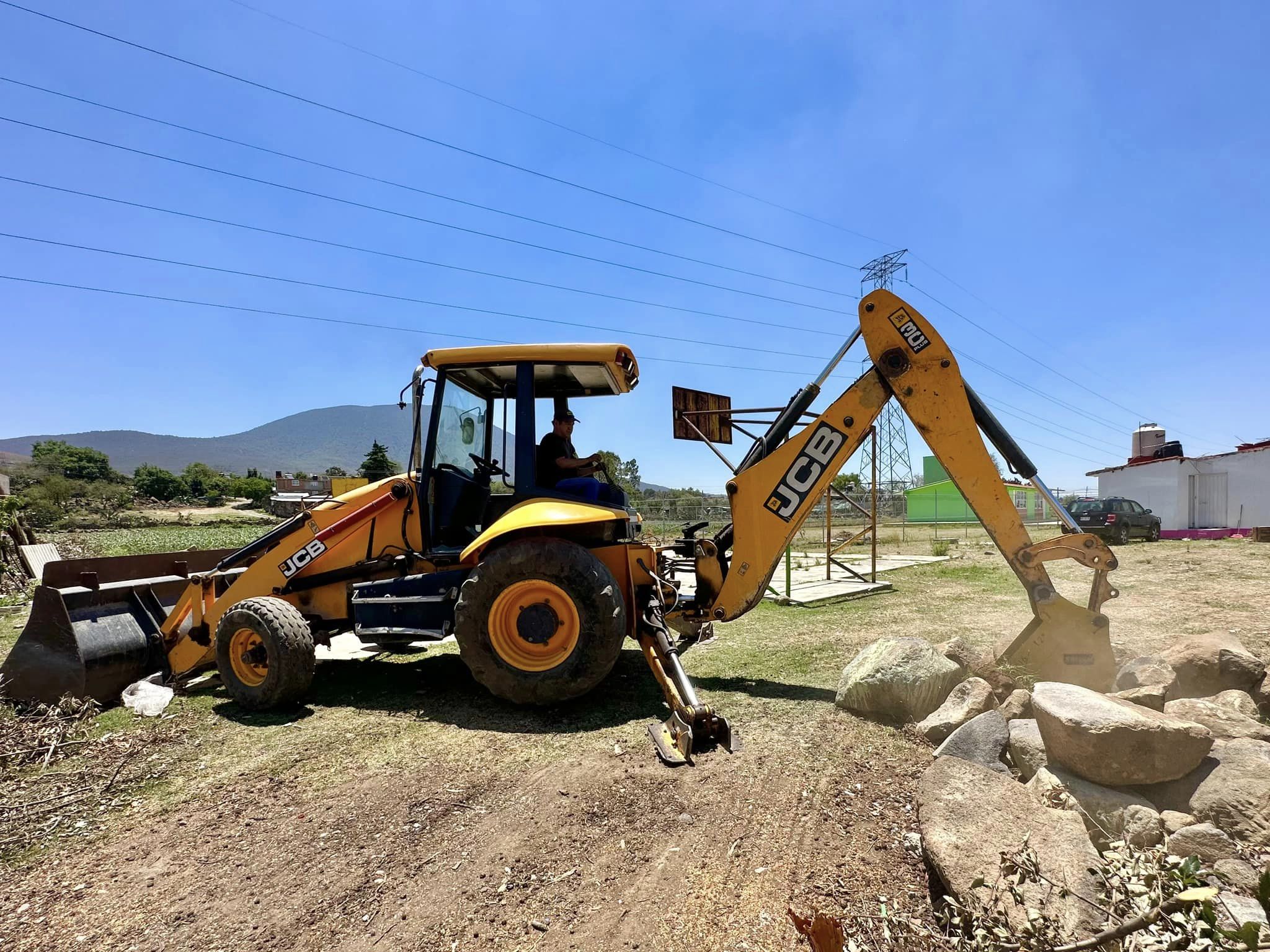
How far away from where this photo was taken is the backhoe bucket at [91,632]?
4895mm

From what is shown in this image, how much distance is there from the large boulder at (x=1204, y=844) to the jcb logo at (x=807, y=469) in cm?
310

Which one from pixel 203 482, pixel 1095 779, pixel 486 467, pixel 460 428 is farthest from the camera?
pixel 203 482

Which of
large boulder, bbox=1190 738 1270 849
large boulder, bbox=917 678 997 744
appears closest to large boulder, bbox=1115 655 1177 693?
large boulder, bbox=917 678 997 744

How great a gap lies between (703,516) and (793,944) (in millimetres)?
28216

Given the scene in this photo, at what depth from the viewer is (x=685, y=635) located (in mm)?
5816

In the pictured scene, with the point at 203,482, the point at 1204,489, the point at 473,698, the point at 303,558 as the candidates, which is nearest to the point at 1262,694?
the point at 473,698

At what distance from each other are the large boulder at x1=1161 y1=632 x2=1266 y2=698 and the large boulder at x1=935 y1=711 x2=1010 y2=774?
4.85ft

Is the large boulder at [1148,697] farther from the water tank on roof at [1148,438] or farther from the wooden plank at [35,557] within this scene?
the water tank on roof at [1148,438]

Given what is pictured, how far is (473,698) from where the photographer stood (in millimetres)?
5312

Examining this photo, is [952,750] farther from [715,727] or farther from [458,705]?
[458,705]

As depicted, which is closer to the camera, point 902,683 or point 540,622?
point 902,683

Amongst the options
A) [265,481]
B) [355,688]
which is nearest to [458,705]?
[355,688]

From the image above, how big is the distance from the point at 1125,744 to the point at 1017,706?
105 centimetres

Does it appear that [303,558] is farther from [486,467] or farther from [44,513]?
[44,513]
